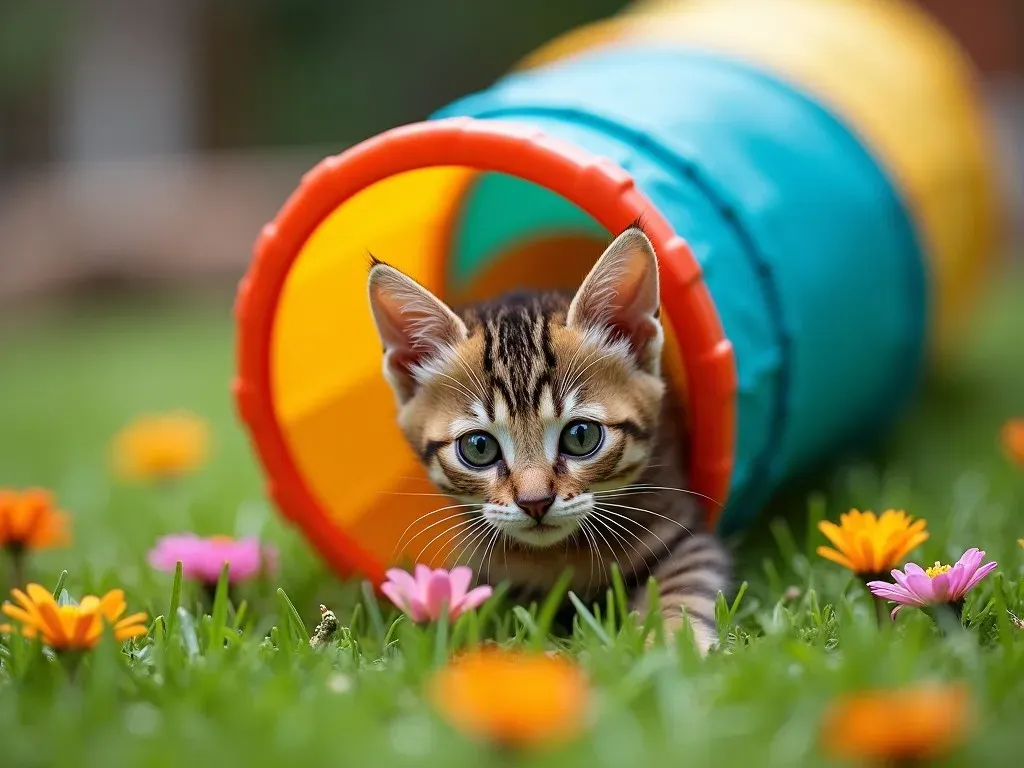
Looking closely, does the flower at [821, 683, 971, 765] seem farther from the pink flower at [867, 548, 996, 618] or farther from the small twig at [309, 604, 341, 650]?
the small twig at [309, 604, 341, 650]

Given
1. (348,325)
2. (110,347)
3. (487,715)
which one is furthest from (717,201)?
(110,347)

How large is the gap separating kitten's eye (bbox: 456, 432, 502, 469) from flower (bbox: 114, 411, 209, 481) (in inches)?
49.1

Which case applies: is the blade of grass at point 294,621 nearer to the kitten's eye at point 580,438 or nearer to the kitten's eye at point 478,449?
the kitten's eye at point 478,449

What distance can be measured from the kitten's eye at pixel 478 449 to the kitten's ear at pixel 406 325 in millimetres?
177

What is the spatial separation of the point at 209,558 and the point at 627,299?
82 cm

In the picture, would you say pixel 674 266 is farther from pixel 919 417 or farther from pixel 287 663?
pixel 919 417

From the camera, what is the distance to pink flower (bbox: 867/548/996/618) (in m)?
1.45

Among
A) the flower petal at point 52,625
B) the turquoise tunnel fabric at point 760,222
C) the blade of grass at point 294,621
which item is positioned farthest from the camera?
the turquoise tunnel fabric at point 760,222

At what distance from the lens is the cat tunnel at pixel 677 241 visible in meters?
1.85

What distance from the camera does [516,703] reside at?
0.99 m

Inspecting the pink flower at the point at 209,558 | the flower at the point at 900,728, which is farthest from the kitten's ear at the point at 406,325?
the flower at the point at 900,728

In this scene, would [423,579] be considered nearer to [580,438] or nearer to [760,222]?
[580,438]

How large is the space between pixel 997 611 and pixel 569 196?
0.88 m

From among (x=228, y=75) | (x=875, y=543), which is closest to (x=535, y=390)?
(x=875, y=543)
